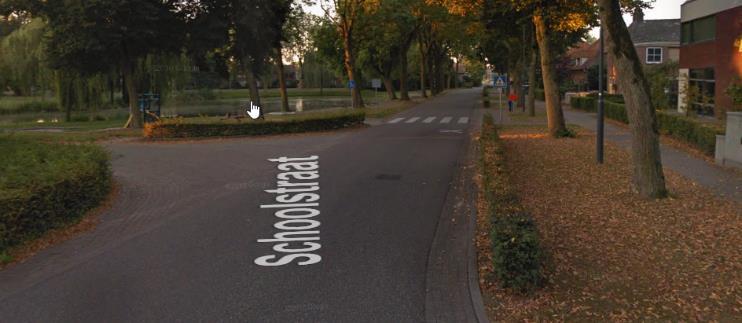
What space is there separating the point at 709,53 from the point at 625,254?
26.4 meters

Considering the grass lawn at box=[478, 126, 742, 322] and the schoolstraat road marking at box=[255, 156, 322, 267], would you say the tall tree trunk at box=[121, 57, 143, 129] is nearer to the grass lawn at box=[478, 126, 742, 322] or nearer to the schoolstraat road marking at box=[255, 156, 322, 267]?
the schoolstraat road marking at box=[255, 156, 322, 267]

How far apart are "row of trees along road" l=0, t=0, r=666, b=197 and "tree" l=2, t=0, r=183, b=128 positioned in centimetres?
4

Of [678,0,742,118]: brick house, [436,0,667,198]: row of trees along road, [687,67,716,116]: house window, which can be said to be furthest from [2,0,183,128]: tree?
[687,67,716,116]: house window

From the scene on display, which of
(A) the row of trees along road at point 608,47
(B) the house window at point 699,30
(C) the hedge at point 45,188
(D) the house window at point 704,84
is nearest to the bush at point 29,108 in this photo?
(A) the row of trees along road at point 608,47

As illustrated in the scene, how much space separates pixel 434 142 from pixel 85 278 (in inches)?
621

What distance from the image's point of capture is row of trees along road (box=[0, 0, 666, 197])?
10828 millimetres

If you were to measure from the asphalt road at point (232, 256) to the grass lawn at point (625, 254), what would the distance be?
121cm

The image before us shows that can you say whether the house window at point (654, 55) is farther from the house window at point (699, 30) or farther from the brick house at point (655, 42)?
the house window at point (699, 30)

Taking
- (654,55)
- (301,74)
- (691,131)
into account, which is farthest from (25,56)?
(301,74)

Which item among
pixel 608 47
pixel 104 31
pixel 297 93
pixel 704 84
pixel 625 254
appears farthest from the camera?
pixel 297 93

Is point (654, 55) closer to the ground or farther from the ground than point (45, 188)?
farther from the ground

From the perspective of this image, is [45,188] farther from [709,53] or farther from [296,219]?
[709,53]

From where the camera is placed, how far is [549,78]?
70.9 ft

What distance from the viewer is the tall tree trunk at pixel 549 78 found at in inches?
824
